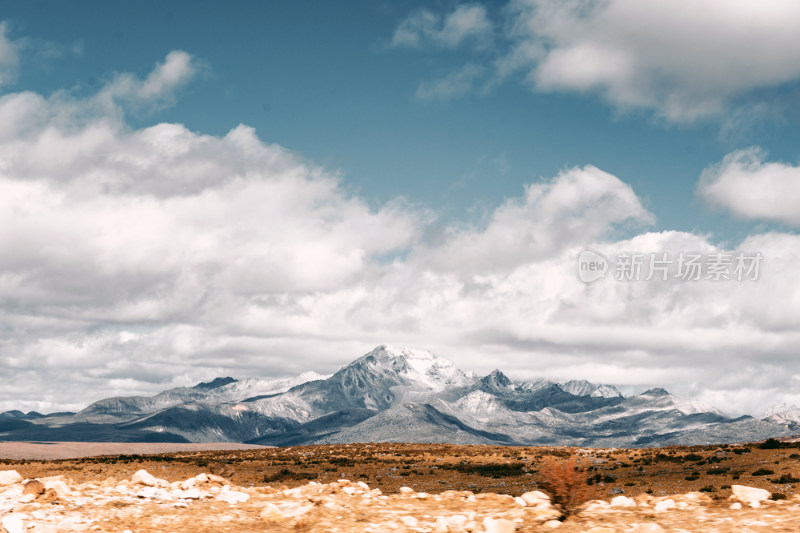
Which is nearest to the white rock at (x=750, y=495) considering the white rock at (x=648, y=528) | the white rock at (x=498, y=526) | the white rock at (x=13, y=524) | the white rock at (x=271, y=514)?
the white rock at (x=648, y=528)

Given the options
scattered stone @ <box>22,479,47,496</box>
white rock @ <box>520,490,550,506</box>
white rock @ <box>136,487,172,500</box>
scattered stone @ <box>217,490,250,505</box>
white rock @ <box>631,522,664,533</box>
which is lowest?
scattered stone @ <box>217,490,250,505</box>

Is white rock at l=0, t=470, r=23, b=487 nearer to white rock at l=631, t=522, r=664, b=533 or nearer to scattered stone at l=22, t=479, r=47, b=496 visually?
scattered stone at l=22, t=479, r=47, b=496

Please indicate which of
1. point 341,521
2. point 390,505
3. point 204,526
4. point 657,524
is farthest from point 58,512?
point 657,524

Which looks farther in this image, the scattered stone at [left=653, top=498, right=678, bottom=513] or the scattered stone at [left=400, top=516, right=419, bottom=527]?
the scattered stone at [left=653, top=498, right=678, bottom=513]

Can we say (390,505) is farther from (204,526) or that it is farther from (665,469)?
(665,469)

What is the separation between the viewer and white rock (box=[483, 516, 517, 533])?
60.8 feet

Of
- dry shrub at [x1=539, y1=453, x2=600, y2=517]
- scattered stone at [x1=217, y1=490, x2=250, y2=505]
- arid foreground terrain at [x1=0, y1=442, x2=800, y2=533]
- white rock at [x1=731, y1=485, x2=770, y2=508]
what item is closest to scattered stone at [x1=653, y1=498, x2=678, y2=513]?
arid foreground terrain at [x1=0, y1=442, x2=800, y2=533]

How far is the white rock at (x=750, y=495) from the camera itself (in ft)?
66.5

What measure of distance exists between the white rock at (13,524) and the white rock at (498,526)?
1474 cm

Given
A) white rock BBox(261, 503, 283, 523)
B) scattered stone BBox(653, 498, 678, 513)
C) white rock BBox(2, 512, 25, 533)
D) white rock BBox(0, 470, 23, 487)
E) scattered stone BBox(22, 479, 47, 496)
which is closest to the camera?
white rock BBox(2, 512, 25, 533)

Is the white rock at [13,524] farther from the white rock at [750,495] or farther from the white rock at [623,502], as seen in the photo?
the white rock at [750,495]

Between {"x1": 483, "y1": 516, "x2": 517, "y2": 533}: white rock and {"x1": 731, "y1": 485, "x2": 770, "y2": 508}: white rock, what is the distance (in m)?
8.04

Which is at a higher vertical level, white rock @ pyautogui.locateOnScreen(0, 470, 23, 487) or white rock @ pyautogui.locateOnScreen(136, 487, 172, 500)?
white rock @ pyautogui.locateOnScreen(0, 470, 23, 487)

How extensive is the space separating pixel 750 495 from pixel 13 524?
24.2 m
